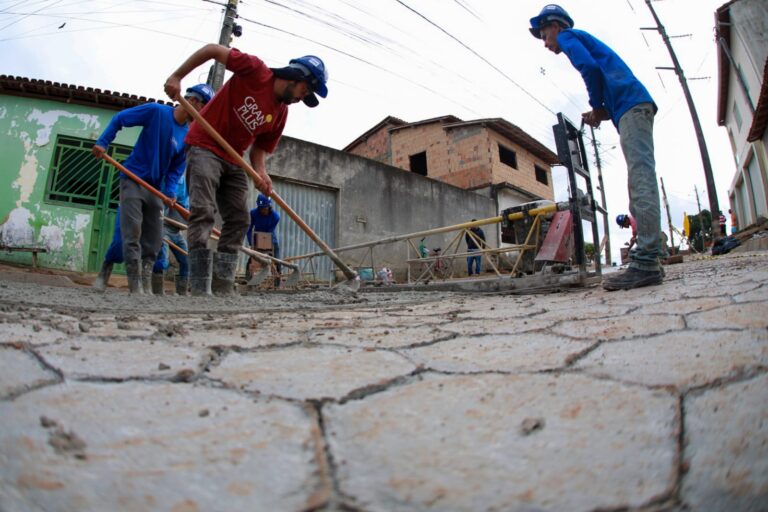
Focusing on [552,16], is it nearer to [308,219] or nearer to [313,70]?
[313,70]

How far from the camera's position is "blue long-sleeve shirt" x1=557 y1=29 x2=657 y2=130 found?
2.50m

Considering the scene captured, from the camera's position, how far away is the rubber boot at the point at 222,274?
2.89 metres

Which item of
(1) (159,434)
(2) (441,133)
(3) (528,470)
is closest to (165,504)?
(1) (159,434)

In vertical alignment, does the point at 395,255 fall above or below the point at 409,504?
above

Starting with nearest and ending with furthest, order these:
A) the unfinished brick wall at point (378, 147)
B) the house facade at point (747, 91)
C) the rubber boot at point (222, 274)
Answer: the rubber boot at point (222, 274) < the house facade at point (747, 91) < the unfinished brick wall at point (378, 147)

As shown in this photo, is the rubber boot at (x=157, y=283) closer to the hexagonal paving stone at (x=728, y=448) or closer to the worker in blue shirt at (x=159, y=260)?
the worker in blue shirt at (x=159, y=260)

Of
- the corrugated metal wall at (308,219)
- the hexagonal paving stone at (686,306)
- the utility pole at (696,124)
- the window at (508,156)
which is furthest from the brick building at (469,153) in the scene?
the hexagonal paving stone at (686,306)

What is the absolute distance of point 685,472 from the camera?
18.5 inches

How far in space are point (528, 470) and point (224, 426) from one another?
1.39 feet

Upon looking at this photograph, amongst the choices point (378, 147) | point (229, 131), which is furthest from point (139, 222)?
point (378, 147)

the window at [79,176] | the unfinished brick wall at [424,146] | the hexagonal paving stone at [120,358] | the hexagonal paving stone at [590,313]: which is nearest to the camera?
the hexagonal paving stone at [120,358]

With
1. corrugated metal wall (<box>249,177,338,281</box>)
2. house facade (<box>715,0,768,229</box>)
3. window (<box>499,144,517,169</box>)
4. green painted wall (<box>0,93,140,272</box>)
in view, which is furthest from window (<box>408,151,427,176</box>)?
green painted wall (<box>0,93,140,272</box>)

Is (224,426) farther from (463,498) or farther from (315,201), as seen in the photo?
(315,201)

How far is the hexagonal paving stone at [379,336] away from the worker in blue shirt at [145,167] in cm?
229
